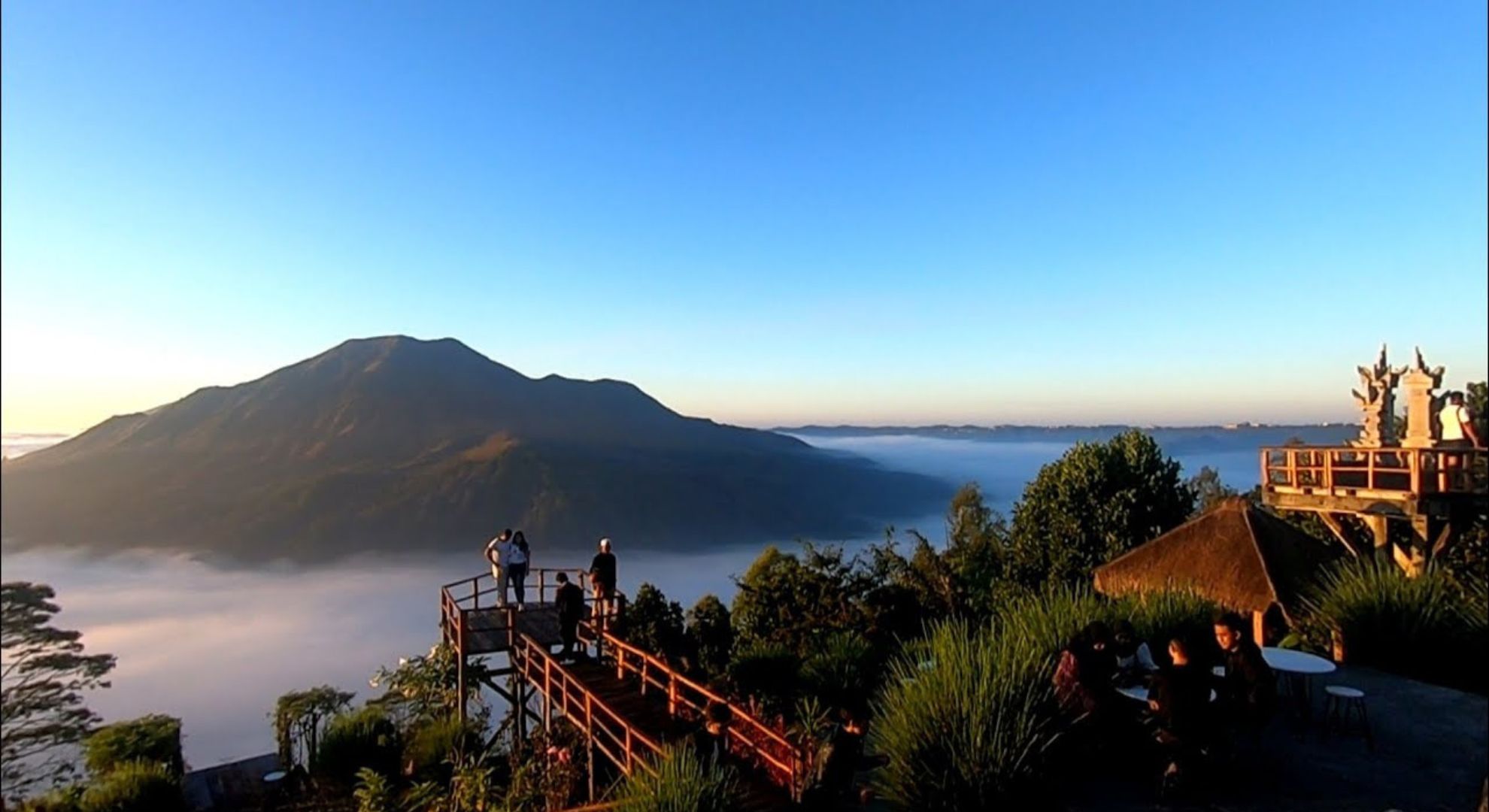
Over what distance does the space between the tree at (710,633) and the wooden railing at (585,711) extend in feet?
18.3

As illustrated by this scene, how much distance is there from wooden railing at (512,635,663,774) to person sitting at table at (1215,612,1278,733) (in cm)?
426

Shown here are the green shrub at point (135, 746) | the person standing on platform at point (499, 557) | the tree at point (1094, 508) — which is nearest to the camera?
the person standing on platform at point (499, 557)

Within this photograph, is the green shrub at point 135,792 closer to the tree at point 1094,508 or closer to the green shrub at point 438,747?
the green shrub at point 438,747

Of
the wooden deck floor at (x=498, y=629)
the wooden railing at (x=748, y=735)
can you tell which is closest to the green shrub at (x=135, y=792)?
the wooden deck floor at (x=498, y=629)

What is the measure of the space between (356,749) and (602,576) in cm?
541

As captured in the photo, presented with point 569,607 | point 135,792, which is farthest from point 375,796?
point 135,792

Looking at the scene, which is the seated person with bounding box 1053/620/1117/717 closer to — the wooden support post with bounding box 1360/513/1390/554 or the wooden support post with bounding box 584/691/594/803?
the wooden support post with bounding box 584/691/594/803

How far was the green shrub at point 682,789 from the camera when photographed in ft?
17.1

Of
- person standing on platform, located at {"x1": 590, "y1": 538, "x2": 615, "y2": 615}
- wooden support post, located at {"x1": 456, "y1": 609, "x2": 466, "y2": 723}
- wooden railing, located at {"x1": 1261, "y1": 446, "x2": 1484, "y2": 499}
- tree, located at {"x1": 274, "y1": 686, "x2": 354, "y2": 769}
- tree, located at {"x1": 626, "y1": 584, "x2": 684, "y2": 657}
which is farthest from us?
tree, located at {"x1": 626, "y1": 584, "x2": 684, "y2": 657}

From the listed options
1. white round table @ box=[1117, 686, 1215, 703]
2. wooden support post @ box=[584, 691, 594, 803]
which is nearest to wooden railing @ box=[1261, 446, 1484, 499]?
white round table @ box=[1117, 686, 1215, 703]

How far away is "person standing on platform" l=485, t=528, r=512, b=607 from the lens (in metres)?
13.9

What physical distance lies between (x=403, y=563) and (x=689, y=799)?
4878 inches

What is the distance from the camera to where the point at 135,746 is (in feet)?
52.7

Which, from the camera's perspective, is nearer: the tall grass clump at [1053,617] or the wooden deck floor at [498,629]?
the tall grass clump at [1053,617]
